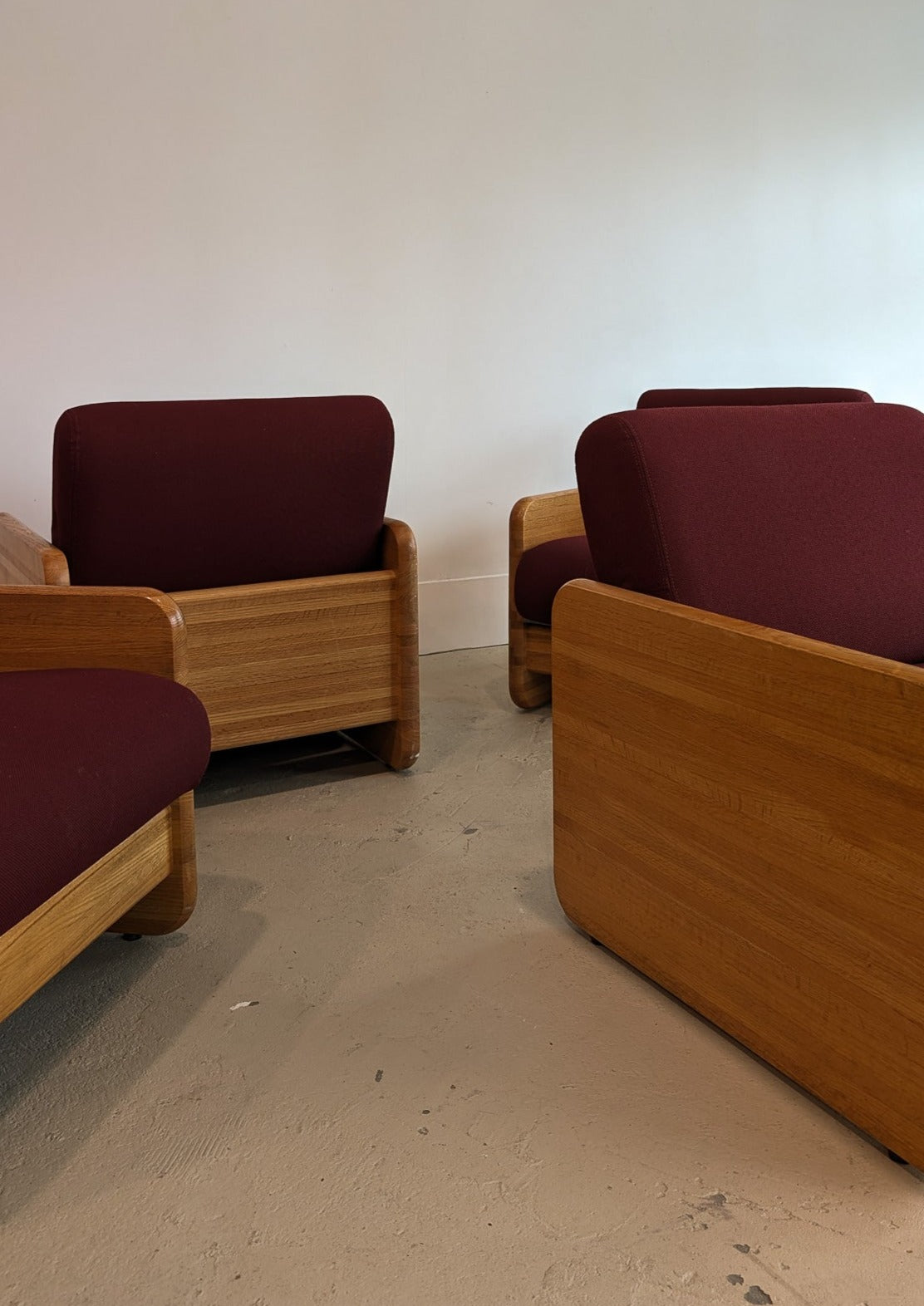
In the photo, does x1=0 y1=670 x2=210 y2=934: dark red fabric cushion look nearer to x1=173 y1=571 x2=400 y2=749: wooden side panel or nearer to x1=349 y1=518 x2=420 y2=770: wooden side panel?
A: x1=173 y1=571 x2=400 y2=749: wooden side panel

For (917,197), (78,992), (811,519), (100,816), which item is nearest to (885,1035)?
(811,519)

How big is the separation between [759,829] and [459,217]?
2.96 meters

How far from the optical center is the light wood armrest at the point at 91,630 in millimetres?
1883

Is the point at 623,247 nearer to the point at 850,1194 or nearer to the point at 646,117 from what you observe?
the point at 646,117

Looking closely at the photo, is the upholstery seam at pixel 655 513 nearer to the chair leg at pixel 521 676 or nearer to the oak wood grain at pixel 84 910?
the oak wood grain at pixel 84 910

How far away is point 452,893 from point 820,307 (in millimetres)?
3433

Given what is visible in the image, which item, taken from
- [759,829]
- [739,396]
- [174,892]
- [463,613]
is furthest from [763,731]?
[463,613]

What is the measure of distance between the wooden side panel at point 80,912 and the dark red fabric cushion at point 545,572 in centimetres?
143

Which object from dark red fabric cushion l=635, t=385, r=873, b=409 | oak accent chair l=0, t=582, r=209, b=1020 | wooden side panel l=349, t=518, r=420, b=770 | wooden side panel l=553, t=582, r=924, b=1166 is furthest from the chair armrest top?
oak accent chair l=0, t=582, r=209, b=1020

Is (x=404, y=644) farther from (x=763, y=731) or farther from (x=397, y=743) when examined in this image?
(x=763, y=731)

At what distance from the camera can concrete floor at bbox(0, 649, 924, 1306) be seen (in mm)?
1279

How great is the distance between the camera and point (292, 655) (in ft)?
8.75

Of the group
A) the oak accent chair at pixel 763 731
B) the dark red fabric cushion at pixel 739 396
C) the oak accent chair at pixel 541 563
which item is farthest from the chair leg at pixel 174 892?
the dark red fabric cushion at pixel 739 396

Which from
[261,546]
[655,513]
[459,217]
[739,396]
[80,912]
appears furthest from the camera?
A: [459,217]
